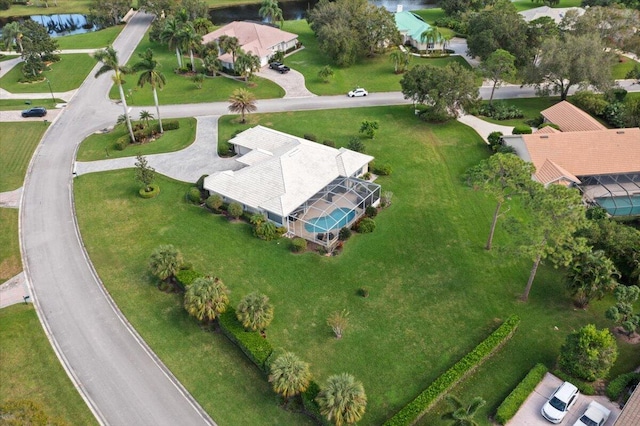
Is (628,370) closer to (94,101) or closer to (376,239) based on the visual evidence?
(376,239)

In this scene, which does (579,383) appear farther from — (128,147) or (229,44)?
(229,44)

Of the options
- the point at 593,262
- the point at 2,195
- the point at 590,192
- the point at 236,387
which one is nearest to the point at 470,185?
the point at 590,192

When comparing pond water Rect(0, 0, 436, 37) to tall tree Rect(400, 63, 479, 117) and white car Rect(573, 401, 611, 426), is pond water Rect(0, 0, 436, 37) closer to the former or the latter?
tall tree Rect(400, 63, 479, 117)

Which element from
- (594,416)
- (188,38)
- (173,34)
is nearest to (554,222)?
(594,416)

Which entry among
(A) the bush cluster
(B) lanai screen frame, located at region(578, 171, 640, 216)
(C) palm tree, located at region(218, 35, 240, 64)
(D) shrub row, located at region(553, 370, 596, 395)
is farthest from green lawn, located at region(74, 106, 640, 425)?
(C) palm tree, located at region(218, 35, 240, 64)

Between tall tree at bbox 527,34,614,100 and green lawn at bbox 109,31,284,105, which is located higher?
tall tree at bbox 527,34,614,100
